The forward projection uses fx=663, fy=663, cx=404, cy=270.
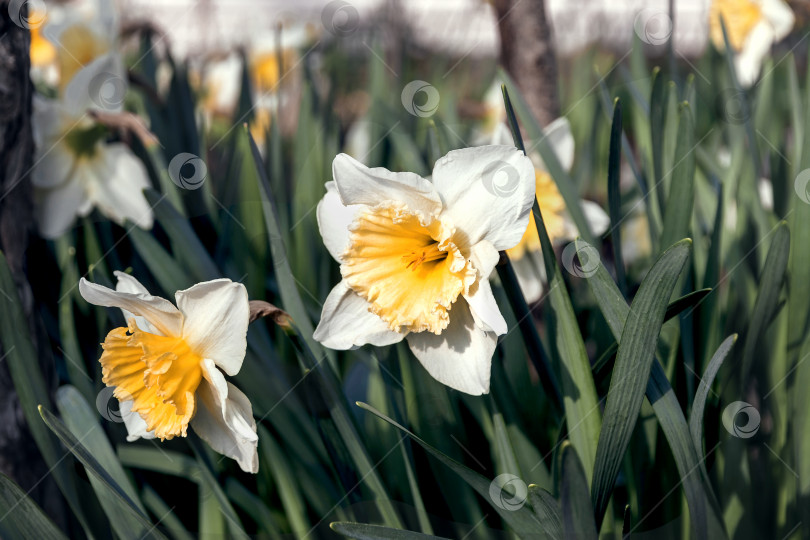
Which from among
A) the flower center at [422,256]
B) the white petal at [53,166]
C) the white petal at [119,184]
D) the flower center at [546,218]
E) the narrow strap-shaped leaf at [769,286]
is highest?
the white petal at [53,166]

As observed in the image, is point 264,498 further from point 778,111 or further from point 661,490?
point 778,111

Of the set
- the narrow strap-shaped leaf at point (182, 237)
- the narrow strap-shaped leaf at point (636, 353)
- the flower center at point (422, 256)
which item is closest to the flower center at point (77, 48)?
the narrow strap-shaped leaf at point (182, 237)

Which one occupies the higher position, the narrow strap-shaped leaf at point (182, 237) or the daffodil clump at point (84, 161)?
the daffodil clump at point (84, 161)

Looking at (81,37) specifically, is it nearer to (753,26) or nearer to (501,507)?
(501,507)

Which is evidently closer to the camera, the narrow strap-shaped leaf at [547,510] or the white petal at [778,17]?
the narrow strap-shaped leaf at [547,510]

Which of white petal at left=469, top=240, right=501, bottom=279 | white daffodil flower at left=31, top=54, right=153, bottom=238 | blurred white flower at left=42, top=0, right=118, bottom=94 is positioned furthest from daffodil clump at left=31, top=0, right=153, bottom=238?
white petal at left=469, top=240, right=501, bottom=279

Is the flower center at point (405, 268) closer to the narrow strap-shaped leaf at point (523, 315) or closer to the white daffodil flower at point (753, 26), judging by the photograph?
the narrow strap-shaped leaf at point (523, 315)
